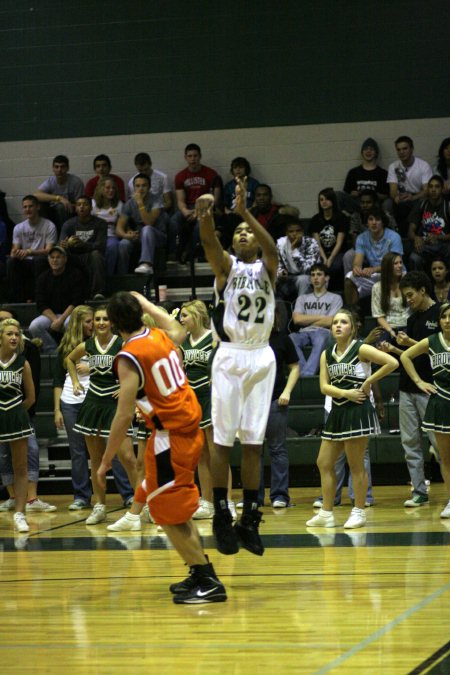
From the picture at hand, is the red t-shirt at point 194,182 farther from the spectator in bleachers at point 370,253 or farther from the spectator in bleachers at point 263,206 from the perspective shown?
the spectator in bleachers at point 370,253

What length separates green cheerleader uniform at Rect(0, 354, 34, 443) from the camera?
8.05 meters

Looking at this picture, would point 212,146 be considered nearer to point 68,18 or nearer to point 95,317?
point 68,18

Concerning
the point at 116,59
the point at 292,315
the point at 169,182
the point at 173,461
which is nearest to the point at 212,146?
the point at 169,182

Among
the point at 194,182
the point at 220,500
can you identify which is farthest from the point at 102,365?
the point at 194,182

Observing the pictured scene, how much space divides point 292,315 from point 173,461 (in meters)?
6.08

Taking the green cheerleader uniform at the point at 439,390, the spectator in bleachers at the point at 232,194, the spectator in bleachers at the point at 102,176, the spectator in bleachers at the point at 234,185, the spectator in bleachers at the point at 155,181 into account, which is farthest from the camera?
the spectator in bleachers at the point at 102,176

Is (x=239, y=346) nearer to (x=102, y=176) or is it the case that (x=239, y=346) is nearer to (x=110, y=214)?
(x=110, y=214)

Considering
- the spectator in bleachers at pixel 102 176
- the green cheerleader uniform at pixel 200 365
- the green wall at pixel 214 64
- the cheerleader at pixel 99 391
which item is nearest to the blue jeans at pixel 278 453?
the green cheerleader uniform at pixel 200 365

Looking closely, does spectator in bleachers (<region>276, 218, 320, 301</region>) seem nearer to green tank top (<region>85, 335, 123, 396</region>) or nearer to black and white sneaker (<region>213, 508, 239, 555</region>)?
green tank top (<region>85, 335, 123, 396</region>)

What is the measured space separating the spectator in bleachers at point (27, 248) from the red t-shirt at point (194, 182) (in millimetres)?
1677

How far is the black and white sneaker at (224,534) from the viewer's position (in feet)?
18.0

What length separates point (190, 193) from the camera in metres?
13.0

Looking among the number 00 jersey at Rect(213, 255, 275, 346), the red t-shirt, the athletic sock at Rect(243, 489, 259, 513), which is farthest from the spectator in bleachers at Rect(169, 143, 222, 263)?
the athletic sock at Rect(243, 489, 259, 513)

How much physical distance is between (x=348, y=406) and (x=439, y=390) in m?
0.72
